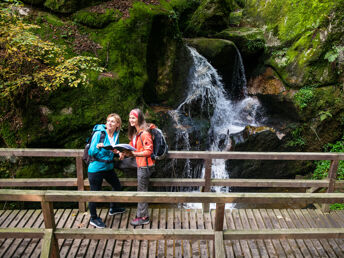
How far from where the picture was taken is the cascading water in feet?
29.0

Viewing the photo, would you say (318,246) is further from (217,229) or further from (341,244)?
(217,229)

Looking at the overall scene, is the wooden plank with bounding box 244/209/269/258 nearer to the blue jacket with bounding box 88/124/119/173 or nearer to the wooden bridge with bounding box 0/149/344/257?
the wooden bridge with bounding box 0/149/344/257

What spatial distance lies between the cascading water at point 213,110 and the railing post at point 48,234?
5.30 m

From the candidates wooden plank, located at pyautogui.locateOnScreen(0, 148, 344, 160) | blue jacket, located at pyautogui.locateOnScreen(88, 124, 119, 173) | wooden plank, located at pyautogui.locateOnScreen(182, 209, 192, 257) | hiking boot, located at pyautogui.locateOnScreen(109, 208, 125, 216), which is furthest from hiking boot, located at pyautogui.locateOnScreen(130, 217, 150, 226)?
wooden plank, located at pyautogui.locateOnScreen(0, 148, 344, 160)

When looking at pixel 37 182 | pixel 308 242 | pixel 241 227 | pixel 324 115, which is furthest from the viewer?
pixel 324 115

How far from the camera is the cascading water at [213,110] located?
348 inches

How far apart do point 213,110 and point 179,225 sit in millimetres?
6514

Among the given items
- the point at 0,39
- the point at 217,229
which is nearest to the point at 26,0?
the point at 0,39

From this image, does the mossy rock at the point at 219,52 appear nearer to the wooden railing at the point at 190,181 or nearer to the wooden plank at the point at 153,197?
the wooden railing at the point at 190,181

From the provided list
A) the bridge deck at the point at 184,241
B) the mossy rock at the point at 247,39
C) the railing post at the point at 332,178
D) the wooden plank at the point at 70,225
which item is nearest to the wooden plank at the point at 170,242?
the bridge deck at the point at 184,241

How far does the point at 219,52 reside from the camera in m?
11.6

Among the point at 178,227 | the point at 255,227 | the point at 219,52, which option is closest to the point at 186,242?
the point at 178,227

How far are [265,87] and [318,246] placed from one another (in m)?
8.52

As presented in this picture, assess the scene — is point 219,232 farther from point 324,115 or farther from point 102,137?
point 324,115
